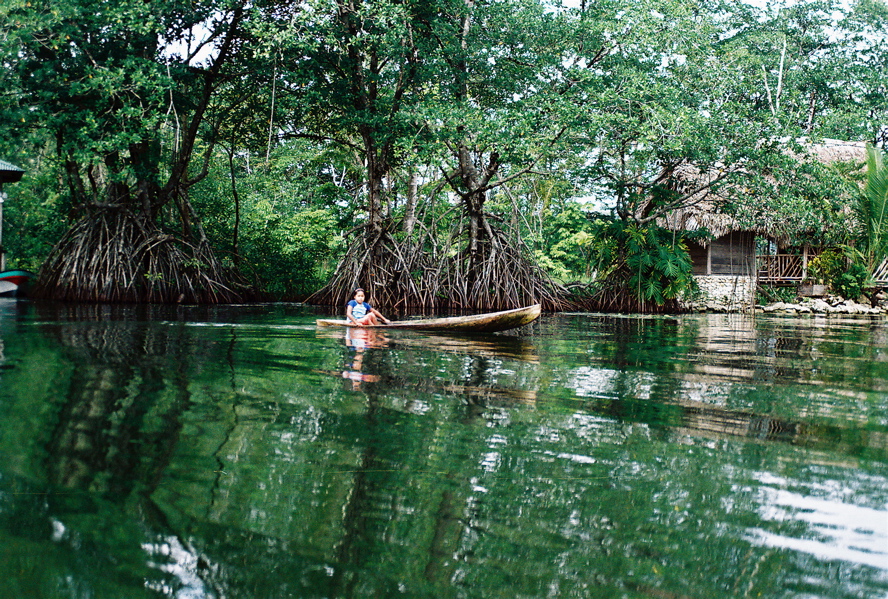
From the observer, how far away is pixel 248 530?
2.74m

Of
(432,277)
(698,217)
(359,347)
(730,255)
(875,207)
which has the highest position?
(875,207)

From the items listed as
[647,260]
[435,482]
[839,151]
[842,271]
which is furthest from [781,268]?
[435,482]

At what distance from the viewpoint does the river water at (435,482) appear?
8.04ft

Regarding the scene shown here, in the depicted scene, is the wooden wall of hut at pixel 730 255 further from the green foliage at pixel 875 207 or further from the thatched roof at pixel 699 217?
the green foliage at pixel 875 207

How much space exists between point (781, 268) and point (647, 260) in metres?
6.32

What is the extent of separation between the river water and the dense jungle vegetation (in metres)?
8.79

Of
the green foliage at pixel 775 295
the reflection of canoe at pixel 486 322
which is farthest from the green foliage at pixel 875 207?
the reflection of canoe at pixel 486 322

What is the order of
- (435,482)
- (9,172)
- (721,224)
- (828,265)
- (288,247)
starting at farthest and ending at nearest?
(828,265), (721,224), (288,247), (9,172), (435,482)

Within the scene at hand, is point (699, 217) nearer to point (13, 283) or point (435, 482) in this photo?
point (13, 283)

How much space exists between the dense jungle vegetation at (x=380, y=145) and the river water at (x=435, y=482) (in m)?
8.79

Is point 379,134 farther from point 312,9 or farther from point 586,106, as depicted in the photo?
point 586,106

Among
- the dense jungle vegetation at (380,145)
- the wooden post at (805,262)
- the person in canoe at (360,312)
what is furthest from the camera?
the wooden post at (805,262)

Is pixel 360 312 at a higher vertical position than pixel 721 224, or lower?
lower

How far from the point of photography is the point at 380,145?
1705 cm
